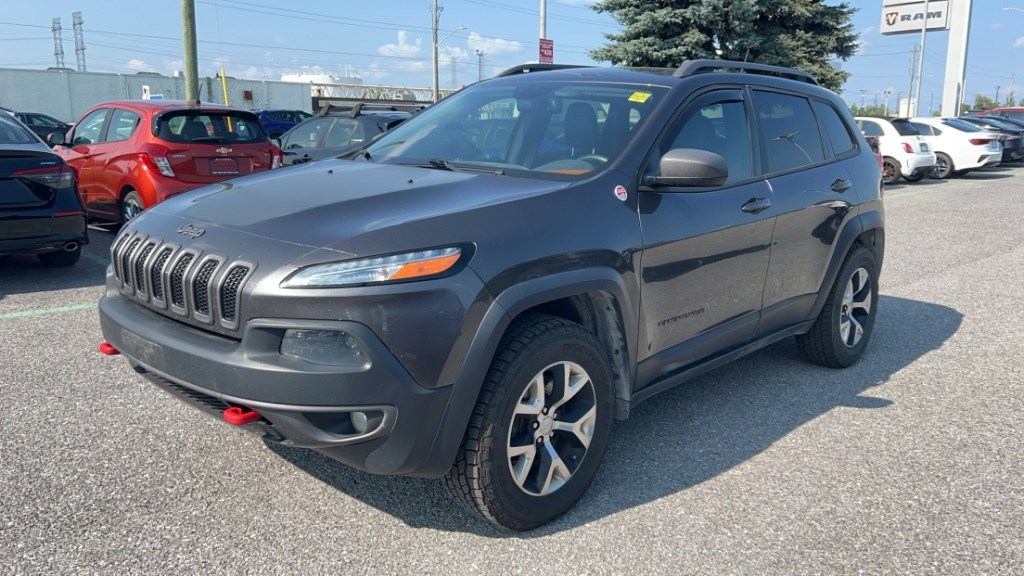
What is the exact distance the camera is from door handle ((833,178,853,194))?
480 centimetres

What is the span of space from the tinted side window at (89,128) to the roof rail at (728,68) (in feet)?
25.7

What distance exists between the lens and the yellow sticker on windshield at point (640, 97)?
3785mm

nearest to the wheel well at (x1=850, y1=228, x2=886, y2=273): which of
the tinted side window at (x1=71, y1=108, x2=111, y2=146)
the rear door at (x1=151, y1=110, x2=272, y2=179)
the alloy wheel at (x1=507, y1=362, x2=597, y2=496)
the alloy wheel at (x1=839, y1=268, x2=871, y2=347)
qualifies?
the alloy wheel at (x1=839, y1=268, x2=871, y2=347)

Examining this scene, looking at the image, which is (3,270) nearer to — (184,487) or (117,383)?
(117,383)

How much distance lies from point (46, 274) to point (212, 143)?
92.9 inches

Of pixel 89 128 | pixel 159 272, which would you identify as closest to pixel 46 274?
pixel 89 128

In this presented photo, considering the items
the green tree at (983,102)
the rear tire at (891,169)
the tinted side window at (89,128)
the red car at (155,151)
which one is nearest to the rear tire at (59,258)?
the red car at (155,151)

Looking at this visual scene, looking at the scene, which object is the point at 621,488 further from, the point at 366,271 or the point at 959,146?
the point at 959,146

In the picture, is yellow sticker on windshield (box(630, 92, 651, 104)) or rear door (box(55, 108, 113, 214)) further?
rear door (box(55, 108, 113, 214))

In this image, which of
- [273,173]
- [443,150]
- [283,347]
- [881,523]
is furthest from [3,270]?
[881,523]

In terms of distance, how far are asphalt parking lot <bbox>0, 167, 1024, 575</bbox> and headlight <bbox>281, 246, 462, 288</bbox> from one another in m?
0.98

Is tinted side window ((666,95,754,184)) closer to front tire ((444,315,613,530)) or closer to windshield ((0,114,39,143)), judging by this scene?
front tire ((444,315,613,530))

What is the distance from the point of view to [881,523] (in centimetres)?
319

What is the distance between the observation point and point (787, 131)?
4.56 meters
